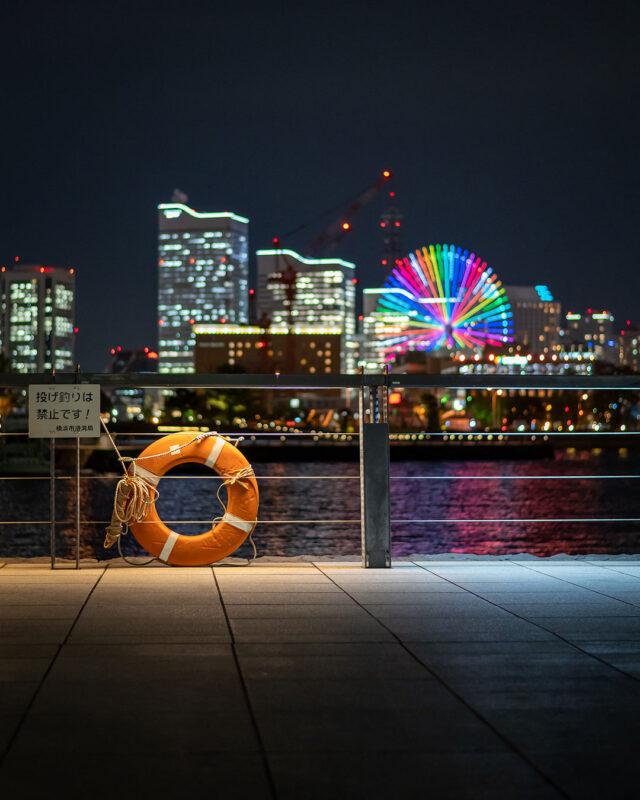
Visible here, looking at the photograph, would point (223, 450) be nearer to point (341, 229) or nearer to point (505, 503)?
point (505, 503)

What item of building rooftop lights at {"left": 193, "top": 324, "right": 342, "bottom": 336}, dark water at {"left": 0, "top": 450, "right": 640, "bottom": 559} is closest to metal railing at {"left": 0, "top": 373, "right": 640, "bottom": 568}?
dark water at {"left": 0, "top": 450, "right": 640, "bottom": 559}

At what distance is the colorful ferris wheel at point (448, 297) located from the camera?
6656 cm

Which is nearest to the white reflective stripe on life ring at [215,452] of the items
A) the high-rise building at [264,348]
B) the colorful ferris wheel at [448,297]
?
the colorful ferris wheel at [448,297]

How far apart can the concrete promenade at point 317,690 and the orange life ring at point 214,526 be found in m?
0.64

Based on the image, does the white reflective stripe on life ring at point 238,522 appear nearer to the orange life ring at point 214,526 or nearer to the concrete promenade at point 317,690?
the orange life ring at point 214,526

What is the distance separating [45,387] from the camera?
708 centimetres

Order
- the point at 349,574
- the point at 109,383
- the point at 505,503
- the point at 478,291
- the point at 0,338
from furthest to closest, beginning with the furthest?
the point at 0,338
the point at 478,291
the point at 505,503
the point at 109,383
the point at 349,574

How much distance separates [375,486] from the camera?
23.5ft

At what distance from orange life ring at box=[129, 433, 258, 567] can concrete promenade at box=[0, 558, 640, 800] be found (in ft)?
2.11

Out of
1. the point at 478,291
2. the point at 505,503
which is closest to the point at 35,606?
the point at 505,503

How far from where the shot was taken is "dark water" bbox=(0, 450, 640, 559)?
2628cm

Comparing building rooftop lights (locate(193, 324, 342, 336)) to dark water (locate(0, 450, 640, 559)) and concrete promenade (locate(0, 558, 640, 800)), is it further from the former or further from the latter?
concrete promenade (locate(0, 558, 640, 800))

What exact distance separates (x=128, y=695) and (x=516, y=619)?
2221 mm


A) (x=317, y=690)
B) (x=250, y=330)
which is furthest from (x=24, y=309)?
(x=317, y=690)
